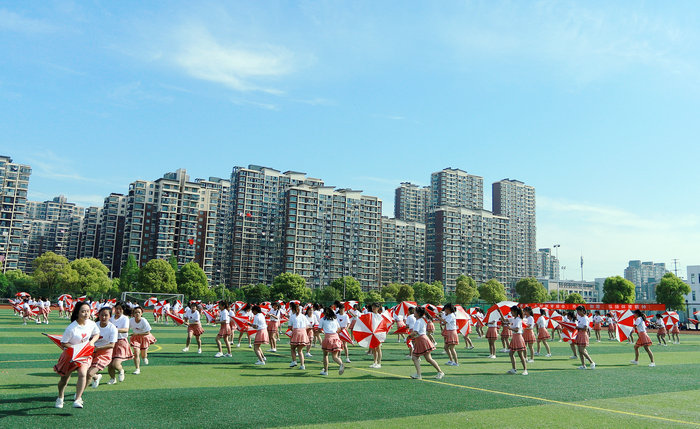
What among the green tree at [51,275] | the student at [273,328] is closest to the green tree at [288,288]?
the green tree at [51,275]

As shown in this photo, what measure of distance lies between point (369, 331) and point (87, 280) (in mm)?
79803

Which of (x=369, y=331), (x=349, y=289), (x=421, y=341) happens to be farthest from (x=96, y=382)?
(x=349, y=289)

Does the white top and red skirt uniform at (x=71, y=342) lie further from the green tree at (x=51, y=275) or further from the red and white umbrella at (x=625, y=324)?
the green tree at (x=51, y=275)

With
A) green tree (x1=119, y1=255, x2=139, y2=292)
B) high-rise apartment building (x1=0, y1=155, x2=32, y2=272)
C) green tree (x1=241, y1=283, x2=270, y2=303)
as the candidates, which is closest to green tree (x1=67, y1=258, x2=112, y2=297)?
green tree (x1=119, y1=255, x2=139, y2=292)

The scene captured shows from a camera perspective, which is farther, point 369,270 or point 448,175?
point 448,175

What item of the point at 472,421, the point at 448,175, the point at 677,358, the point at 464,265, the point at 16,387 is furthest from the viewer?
the point at 448,175

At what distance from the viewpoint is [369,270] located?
142m

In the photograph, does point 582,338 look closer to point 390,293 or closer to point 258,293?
point 258,293

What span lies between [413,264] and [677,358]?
469 ft

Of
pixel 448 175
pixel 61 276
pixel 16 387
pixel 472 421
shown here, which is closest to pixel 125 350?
pixel 16 387

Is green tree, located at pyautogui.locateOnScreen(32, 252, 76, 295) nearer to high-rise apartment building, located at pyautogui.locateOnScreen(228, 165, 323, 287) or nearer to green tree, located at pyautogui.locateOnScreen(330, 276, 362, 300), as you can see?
green tree, located at pyautogui.locateOnScreen(330, 276, 362, 300)

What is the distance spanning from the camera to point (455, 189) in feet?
632

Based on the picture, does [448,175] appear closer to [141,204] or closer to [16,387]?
[141,204]

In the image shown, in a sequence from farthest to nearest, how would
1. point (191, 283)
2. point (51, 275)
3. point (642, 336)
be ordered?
point (191, 283) < point (51, 275) < point (642, 336)
